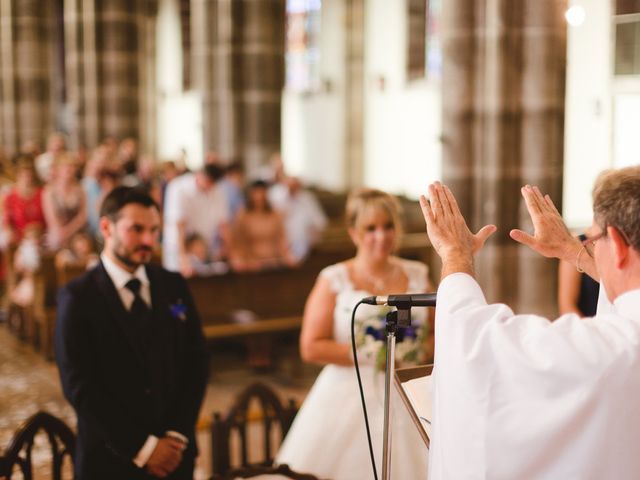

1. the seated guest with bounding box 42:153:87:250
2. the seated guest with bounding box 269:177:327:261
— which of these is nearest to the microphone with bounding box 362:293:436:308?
the seated guest with bounding box 269:177:327:261

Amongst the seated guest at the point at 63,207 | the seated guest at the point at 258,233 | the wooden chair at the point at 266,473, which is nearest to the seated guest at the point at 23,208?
the seated guest at the point at 63,207

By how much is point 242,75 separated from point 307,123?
5837mm

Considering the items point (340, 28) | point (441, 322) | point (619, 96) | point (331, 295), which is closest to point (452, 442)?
point (441, 322)

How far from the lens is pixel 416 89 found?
15555 mm

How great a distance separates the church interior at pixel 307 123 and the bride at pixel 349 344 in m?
0.15

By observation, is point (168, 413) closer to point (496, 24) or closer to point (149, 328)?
point (149, 328)

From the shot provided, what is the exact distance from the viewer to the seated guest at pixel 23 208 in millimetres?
9844

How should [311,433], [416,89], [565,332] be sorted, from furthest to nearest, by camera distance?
[416,89] → [311,433] → [565,332]

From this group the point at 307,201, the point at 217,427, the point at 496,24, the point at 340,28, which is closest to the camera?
the point at 217,427

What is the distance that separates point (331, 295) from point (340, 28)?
1376 cm

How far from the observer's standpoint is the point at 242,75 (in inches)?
523

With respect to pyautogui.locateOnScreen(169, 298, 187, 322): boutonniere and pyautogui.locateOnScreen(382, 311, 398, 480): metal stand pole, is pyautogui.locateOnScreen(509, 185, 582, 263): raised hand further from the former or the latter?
pyautogui.locateOnScreen(169, 298, 187, 322): boutonniere

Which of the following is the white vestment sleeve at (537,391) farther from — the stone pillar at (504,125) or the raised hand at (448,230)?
the stone pillar at (504,125)

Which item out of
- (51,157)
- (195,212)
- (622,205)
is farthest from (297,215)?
(622,205)
